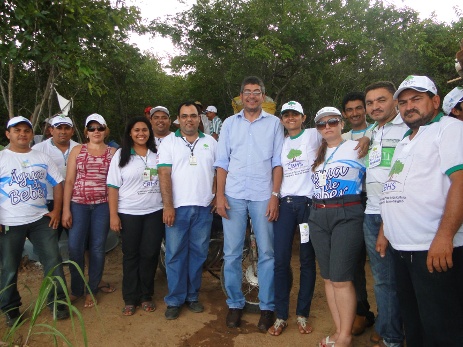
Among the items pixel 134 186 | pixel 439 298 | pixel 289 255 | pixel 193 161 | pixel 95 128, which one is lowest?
pixel 289 255

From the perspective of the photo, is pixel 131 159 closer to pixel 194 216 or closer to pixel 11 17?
pixel 194 216

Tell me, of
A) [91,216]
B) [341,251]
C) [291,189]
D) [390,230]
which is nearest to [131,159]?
[91,216]

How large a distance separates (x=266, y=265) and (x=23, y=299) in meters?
2.72

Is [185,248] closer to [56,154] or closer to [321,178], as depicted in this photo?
[321,178]

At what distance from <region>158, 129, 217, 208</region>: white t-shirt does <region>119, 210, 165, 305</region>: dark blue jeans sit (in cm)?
39

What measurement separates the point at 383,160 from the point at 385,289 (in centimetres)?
95

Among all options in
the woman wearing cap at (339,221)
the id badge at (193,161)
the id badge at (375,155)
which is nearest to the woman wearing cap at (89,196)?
the id badge at (193,161)

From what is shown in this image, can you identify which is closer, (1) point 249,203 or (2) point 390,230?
(2) point 390,230

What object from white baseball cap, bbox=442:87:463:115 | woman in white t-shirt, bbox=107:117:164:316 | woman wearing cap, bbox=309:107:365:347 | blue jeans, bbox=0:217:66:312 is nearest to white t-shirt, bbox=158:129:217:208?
woman in white t-shirt, bbox=107:117:164:316

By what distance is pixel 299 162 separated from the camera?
3.31 meters

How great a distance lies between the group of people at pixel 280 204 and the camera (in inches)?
86.3

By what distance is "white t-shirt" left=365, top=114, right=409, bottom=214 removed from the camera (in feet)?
9.05

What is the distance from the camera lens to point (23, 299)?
419 cm

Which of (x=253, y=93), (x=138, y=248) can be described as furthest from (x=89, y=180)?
(x=253, y=93)
